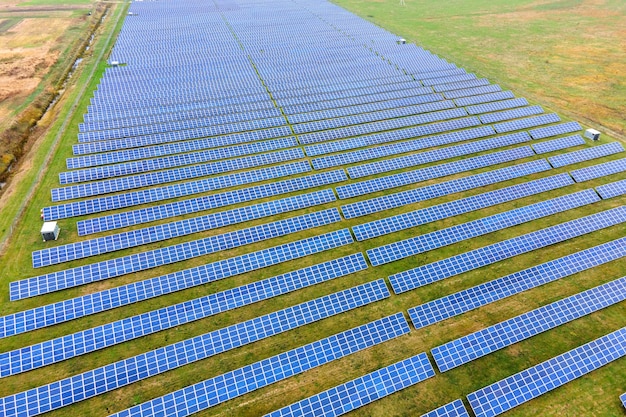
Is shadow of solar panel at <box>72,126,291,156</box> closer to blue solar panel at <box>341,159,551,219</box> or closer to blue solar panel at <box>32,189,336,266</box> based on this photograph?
blue solar panel at <box>32,189,336,266</box>

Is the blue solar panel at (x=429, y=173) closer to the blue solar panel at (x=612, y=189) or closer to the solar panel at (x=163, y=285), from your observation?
the solar panel at (x=163, y=285)

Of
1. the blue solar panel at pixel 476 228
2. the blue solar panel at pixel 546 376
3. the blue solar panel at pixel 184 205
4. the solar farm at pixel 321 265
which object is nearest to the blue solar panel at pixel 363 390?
the solar farm at pixel 321 265

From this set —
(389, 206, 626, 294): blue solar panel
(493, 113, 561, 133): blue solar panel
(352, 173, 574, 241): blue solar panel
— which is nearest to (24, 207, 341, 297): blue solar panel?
(352, 173, 574, 241): blue solar panel

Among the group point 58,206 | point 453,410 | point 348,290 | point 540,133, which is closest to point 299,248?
point 348,290

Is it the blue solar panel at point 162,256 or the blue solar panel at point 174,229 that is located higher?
the blue solar panel at point 174,229

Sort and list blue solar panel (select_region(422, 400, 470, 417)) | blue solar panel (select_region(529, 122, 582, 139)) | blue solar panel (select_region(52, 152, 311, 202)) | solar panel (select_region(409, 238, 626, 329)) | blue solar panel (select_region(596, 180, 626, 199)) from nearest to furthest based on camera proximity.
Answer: blue solar panel (select_region(422, 400, 470, 417)) → solar panel (select_region(409, 238, 626, 329)) → blue solar panel (select_region(52, 152, 311, 202)) → blue solar panel (select_region(596, 180, 626, 199)) → blue solar panel (select_region(529, 122, 582, 139))

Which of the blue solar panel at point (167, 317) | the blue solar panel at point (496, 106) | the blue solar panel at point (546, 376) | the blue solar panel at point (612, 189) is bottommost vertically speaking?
the blue solar panel at point (546, 376)

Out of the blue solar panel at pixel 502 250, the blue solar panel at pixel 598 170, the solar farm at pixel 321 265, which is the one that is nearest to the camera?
the solar farm at pixel 321 265
